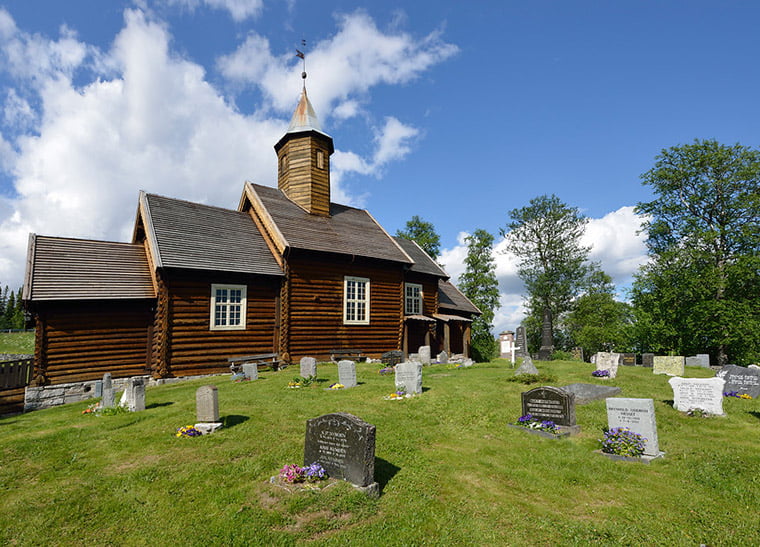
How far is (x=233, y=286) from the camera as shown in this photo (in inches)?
763

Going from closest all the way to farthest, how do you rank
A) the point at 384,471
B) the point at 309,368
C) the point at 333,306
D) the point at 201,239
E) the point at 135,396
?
the point at 384,471
the point at 135,396
the point at 309,368
the point at 201,239
the point at 333,306

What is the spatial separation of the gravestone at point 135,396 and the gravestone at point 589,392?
13.2 metres

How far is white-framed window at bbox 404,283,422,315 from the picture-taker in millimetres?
26594

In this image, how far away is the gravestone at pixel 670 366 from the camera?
740 inches

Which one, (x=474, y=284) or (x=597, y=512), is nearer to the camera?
(x=597, y=512)

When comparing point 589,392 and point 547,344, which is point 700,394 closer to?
point 589,392

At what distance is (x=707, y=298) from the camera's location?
25000mm

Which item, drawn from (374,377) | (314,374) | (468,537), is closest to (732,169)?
(374,377)

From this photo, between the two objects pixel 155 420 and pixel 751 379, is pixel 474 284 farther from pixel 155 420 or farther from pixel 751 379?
pixel 155 420

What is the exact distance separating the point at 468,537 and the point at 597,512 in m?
2.12

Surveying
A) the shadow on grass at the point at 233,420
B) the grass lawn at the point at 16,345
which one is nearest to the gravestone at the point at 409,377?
the shadow on grass at the point at 233,420

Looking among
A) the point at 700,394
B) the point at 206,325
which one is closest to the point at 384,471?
the point at 700,394

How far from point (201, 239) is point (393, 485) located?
55.7 ft

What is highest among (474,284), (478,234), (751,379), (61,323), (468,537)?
(478,234)
